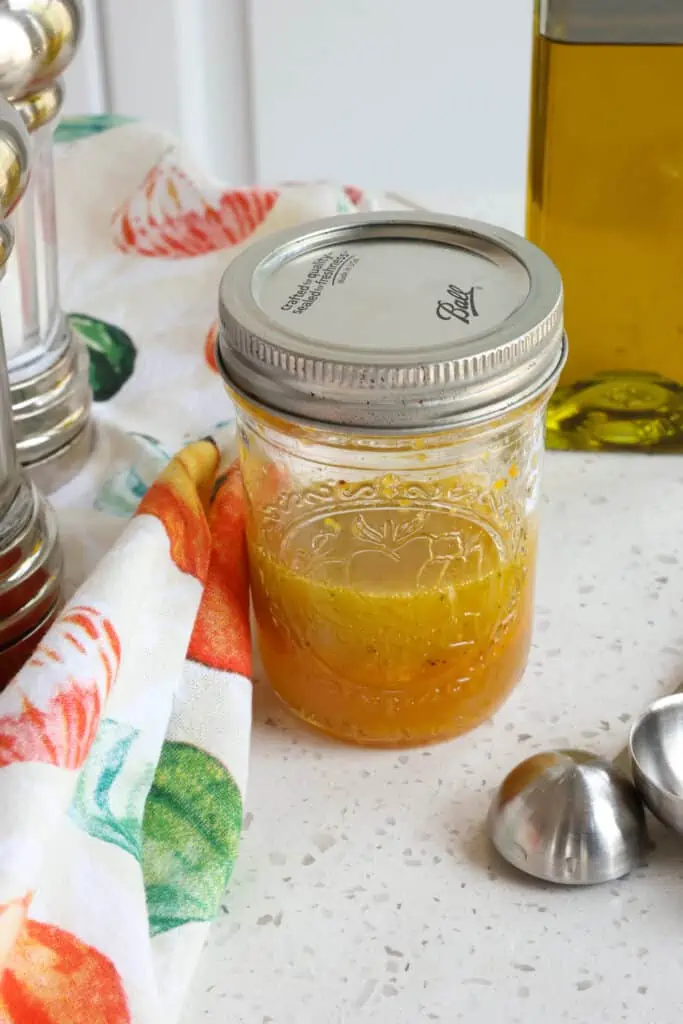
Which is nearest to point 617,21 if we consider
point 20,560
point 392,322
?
point 392,322

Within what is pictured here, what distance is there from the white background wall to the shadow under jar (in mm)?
798

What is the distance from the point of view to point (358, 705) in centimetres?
45

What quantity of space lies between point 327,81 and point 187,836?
40.1 inches

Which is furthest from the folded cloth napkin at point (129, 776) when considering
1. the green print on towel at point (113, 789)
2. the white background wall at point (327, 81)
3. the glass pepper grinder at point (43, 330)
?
the white background wall at point (327, 81)

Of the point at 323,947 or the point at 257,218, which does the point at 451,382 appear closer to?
the point at 323,947

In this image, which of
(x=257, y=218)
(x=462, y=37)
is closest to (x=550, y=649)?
(x=257, y=218)

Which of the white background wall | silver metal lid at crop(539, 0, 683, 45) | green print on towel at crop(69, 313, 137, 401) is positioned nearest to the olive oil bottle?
silver metal lid at crop(539, 0, 683, 45)

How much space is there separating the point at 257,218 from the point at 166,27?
565 millimetres

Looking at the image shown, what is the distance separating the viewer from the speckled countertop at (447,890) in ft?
1.20

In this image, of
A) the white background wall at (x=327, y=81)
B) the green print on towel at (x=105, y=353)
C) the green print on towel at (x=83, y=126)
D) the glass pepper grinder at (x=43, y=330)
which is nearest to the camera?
the glass pepper grinder at (x=43, y=330)

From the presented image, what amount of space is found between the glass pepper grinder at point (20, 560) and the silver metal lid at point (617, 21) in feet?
0.89

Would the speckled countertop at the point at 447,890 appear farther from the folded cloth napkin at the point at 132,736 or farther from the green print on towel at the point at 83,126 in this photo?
the green print on towel at the point at 83,126

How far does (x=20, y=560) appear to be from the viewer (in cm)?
44

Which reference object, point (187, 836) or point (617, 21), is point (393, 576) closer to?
point (187, 836)
